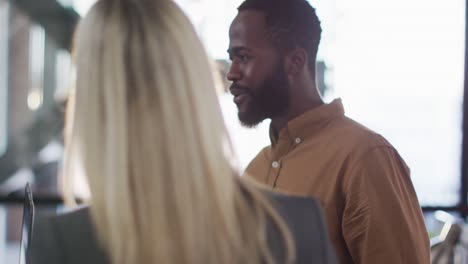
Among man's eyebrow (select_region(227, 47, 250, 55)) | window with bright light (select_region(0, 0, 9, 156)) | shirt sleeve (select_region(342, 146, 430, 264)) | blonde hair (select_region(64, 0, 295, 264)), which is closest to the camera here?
blonde hair (select_region(64, 0, 295, 264))

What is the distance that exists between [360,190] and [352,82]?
1.72 meters

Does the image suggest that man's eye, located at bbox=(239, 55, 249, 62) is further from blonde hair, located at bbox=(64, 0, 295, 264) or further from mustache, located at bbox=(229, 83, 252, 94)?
blonde hair, located at bbox=(64, 0, 295, 264)

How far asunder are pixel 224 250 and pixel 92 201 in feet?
0.59

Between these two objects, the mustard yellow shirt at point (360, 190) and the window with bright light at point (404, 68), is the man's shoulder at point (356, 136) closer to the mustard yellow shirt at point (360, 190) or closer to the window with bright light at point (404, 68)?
the mustard yellow shirt at point (360, 190)

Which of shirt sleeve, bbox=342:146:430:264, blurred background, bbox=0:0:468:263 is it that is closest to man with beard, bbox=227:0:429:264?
shirt sleeve, bbox=342:146:430:264

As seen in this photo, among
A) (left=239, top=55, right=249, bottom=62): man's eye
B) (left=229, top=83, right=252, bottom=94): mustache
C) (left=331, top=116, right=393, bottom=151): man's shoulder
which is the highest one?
(left=239, top=55, right=249, bottom=62): man's eye

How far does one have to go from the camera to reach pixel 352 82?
122 inches

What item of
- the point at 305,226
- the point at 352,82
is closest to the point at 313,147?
the point at 305,226

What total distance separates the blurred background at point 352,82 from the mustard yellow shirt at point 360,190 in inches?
A: 56.1

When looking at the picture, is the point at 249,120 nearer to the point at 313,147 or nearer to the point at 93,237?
the point at 313,147

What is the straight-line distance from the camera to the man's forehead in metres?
1.72

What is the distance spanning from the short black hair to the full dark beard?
0.08m

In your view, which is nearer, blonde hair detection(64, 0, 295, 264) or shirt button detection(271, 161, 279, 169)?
blonde hair detection(64, 0, 295, 264)

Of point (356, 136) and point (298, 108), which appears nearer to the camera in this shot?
point (356, 136)
